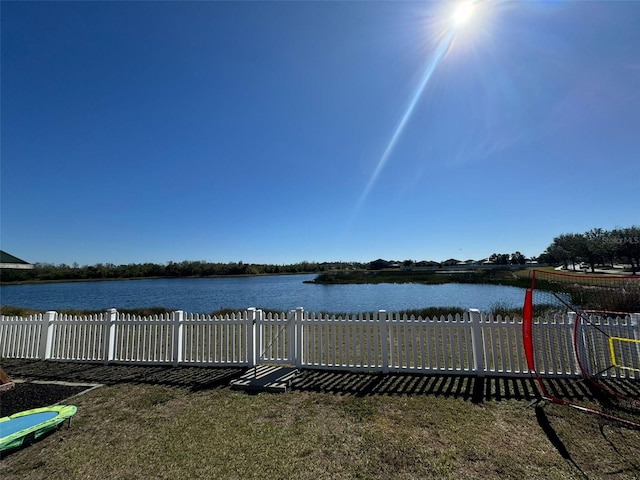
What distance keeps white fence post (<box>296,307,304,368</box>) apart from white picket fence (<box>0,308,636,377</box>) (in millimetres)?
19

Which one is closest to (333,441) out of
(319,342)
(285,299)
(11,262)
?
(319,342)

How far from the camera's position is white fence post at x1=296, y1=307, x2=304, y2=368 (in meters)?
6.11

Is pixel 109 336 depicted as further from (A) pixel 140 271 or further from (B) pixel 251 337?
(A) pixel 140 271

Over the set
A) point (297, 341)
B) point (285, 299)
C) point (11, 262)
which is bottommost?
point (285, 299)

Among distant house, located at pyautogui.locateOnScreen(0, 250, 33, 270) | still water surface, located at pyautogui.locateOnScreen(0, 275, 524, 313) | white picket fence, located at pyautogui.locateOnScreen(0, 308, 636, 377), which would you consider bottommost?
still water surface, located at pyautogui.locateOnScreen(0, 275, 524, 313)

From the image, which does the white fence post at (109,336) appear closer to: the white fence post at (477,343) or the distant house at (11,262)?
the distant house at (11,262)

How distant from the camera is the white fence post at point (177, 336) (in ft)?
21.3

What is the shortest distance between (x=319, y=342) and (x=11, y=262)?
682 cm

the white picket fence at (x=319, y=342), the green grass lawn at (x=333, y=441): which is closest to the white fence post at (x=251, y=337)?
the white picket fence at (x=319, y=342)

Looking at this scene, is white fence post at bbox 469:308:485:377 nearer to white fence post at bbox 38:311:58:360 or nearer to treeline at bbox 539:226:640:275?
white fence post at bbox 38:311:58:360

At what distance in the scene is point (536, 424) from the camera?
12.0 ft

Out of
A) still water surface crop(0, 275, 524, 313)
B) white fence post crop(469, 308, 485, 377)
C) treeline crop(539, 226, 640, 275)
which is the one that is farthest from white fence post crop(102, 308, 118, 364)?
treeline crop(539, 226, 640, 275)

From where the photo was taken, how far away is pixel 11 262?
6.53 meters

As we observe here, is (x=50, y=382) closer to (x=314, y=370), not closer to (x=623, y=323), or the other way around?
(x=314, y=370)
